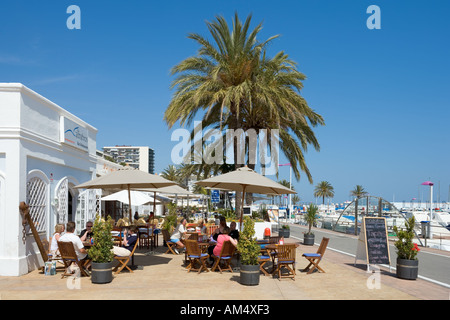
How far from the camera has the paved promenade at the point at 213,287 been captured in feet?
23.6

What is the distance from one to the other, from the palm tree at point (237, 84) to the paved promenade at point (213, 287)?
7.71 meters

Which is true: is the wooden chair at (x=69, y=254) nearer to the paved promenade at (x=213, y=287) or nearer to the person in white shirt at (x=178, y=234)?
the paved promenade at (x=213, y=287)

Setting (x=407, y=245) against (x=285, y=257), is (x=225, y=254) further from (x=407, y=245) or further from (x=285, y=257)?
(x=407, y=245)

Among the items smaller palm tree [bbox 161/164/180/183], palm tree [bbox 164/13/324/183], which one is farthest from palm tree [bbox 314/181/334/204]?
palm tree [bbox 164/13/324/183]

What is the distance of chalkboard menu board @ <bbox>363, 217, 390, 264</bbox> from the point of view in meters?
10.5

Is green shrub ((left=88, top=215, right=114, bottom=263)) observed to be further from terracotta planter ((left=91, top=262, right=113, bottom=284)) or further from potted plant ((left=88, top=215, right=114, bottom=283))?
terracotta planter ((left=91, top=262, right=113, bottom=284))

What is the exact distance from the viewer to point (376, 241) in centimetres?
1073

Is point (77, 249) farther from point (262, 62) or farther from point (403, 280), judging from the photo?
point (262, 62)

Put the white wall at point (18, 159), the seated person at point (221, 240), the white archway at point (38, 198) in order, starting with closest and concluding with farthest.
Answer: the white wall at point (18, 159) < the seated person at point (221, 240) < the white archway at point (38, 198)

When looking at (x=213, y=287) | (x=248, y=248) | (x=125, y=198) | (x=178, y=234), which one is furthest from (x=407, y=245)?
(x=125, y=198)

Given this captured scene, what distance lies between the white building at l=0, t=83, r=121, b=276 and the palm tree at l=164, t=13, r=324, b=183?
5.43 m

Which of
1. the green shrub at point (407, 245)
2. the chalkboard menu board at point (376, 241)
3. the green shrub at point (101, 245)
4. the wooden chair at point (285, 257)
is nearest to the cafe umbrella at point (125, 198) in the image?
the green shrub at point (101, 245)
